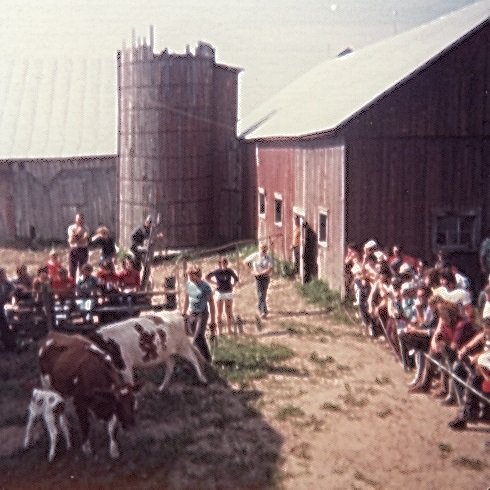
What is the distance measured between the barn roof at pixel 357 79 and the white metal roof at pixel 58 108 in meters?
6.37

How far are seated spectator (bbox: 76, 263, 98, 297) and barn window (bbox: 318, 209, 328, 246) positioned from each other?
7.34m

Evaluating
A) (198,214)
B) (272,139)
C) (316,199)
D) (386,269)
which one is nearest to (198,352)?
(386,269)

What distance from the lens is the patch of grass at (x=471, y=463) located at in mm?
8844

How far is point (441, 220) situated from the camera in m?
18.2

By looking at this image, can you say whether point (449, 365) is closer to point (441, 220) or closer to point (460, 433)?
point (460, 433)

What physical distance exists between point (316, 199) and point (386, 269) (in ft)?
18.5

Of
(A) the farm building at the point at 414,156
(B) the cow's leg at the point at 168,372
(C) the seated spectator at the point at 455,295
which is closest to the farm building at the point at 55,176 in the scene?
(A) the farm building at the point at 414,156

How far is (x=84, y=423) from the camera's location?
9.30m

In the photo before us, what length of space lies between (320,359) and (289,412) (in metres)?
2.72

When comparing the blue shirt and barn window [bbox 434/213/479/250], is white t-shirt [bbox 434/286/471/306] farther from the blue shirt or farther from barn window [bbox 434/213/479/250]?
barn window [bbox 434/213/479/250]

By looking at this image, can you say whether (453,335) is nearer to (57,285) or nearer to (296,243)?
(57,285)

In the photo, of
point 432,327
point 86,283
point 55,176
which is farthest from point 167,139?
point 432,327

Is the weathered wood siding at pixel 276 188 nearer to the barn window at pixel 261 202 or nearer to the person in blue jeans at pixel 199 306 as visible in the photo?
the barn window at pixel 261 202

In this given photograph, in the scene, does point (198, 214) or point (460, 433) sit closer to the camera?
point (460, 433)
